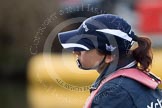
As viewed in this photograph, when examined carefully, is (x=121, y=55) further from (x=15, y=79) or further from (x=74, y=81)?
(x=15, y=79)

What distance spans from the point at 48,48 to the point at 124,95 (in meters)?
3.01

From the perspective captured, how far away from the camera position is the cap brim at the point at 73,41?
7.86 feet

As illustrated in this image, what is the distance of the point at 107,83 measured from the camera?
7.55 ft

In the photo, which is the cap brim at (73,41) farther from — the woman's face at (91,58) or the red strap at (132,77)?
the red strap at (132,77)

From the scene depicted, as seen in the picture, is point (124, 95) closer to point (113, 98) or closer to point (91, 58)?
point (113, 98)

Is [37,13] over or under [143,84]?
under

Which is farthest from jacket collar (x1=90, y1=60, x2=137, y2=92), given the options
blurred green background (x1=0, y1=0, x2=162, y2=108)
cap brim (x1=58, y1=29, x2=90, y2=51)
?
blurred green background (x1=0, y1=0, x2=162, y2=108)

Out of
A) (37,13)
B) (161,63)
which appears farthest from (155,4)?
(37,13)

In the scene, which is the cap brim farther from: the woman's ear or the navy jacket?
the navy jacket

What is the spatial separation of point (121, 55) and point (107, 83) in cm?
13

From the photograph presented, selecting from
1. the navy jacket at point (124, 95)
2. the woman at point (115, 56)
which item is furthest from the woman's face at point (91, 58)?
the navy jacket at point (124, 95)

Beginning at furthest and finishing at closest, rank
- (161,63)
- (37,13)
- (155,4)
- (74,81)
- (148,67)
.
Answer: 1. (37,13)
2. (155,4)
3. (161,63)
4. (74,81)
5. (148,67)

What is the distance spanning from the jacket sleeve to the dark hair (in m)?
0.18

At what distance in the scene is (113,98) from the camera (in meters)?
2.25
